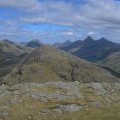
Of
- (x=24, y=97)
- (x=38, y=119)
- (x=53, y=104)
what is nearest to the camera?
(x=38, y=119)

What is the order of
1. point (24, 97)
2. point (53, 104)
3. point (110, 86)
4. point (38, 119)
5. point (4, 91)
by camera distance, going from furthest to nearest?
point (110, 86) < point (4, 91) < point (24, 97) < point (53, 104) < point (38, 119)

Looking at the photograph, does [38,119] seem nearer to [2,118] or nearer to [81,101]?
[2,118]

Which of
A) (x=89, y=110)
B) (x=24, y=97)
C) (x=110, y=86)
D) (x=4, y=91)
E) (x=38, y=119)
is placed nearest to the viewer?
(x=38, y=119)

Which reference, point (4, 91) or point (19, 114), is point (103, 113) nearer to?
point (19, 114)

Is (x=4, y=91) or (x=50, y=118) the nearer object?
(x=50, y=118)

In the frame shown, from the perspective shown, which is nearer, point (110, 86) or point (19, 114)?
point (19, 114)

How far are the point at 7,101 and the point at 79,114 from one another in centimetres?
1784

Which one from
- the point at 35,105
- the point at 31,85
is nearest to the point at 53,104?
the point at 35,105

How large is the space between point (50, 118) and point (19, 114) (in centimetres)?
624

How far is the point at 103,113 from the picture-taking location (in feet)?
203

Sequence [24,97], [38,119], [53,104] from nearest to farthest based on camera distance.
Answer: [38,119] < [53,104] < [24,97]

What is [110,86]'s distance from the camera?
285 ft

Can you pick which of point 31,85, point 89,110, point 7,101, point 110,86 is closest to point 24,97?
point 7,101

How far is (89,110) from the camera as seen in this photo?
65375mm
